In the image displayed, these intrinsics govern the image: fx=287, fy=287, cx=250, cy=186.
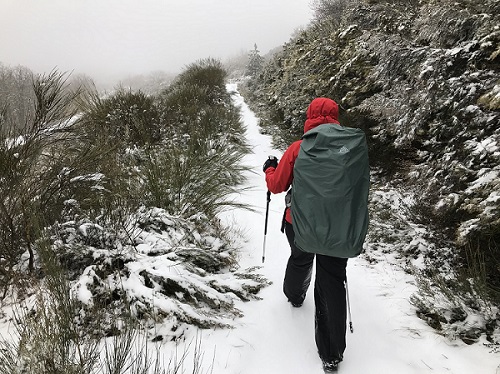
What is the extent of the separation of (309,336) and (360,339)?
1.29 ft

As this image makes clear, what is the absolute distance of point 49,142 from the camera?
103 inches

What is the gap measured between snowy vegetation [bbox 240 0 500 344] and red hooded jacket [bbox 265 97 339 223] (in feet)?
3.81

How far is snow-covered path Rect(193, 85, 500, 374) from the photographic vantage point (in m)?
1.97

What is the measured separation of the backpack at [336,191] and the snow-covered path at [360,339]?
918mm

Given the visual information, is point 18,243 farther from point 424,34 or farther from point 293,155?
point 424,34

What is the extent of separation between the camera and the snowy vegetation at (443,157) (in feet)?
7.20

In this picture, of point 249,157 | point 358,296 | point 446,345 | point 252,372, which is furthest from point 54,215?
point 249,157

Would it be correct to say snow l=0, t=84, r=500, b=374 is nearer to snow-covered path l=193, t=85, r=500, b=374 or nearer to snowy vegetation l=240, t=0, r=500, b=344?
snow-covered path l=193, t=85, r=500, b=374

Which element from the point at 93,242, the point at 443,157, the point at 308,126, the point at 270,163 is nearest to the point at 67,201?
the point at 93,242

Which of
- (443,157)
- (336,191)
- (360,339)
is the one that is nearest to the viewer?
(336,191)

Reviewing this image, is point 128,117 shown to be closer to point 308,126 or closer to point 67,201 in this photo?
point 67,201

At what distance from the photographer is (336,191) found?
67.3 inches

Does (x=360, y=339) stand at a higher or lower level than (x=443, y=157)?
lower

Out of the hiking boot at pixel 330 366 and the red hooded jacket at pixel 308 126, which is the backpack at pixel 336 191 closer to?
the red hooded jacket at pixel 308 126
